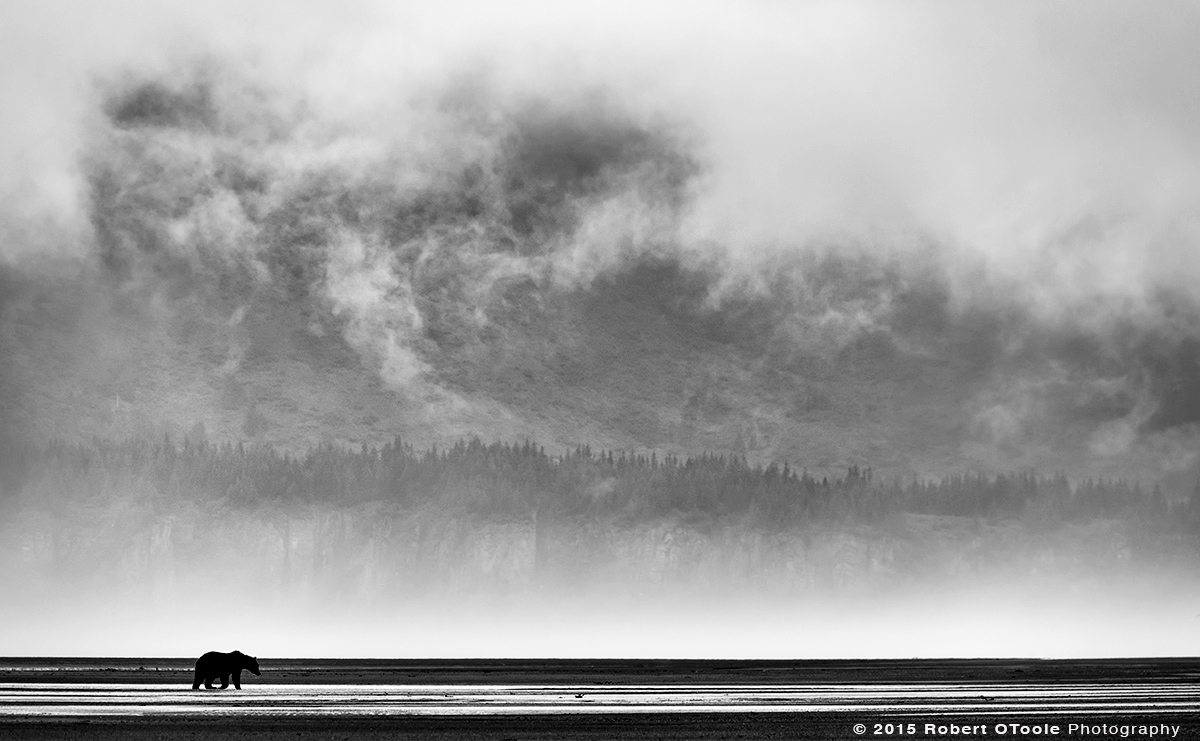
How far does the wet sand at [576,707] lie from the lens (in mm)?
86125

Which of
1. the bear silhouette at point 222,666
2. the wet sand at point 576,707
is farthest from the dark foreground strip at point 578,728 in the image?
the bear silhouette at point 222,666

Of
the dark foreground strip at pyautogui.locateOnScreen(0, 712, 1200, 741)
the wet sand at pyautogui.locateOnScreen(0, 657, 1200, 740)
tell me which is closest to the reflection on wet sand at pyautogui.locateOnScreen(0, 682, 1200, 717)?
the wet sand at pyautogui.locateOnScreen(0, 657, 1200, 740)

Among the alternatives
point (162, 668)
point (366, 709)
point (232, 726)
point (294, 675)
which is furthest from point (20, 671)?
point (232, 726)

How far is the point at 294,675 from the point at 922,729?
9414cm

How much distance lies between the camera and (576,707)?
Result: 107 meters

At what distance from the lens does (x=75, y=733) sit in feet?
276

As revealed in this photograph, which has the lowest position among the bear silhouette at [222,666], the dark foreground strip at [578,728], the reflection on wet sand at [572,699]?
the dark foreground strip at [578,728]

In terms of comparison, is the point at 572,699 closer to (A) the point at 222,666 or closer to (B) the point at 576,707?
(B) the point at 576,707

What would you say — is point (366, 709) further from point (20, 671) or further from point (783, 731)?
point (20, 671)

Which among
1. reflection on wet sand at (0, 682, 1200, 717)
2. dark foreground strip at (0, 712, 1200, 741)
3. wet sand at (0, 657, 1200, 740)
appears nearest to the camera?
dark foreground strip at (0, 712, 1200, 741)

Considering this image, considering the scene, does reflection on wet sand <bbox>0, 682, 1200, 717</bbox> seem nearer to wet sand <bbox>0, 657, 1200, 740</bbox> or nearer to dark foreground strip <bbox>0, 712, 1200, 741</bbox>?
wet sand <bbox>0, 657, 1200, 740</bbox>

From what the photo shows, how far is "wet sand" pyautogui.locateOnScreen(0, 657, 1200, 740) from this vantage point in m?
86.1

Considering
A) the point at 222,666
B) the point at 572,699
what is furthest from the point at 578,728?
the point at 222,666

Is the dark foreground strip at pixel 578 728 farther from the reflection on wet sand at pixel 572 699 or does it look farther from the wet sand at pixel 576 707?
the reflection on wet sand at pixel 572 699
